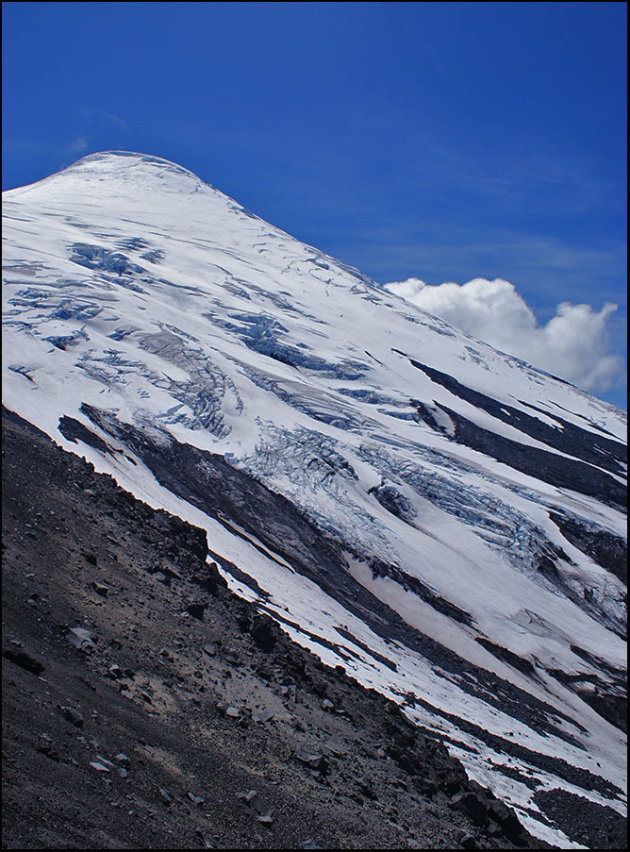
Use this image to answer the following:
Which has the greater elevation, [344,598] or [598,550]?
[598,550]

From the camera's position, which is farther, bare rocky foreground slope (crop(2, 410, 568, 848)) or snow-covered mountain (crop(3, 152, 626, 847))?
snow-covered mountain (crop(3, 152, 626, 847))

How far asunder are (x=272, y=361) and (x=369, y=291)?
70.4 metres

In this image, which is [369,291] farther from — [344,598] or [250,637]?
[250,637]

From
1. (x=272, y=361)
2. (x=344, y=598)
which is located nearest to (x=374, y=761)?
(x=344, y=598)

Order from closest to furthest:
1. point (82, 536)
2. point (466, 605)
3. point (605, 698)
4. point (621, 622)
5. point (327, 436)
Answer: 1. point (82, 536)
2. point (605, 698)
3. point (466, 605)
4. point (621, 622)
5. point (327, 436)

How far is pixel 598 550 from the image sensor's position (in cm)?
5712

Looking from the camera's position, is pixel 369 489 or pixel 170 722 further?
pixel 369 489

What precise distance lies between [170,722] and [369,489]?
40.3 meters

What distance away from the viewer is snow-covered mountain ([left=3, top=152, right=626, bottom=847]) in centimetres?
3027

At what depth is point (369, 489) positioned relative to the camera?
5131cm

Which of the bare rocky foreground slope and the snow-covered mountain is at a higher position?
the snow-covered mountain

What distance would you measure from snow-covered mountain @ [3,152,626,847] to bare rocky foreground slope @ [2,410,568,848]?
6441 mm

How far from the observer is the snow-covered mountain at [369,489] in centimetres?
3027

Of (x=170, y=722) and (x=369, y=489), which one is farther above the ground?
(x=369, y=489)
